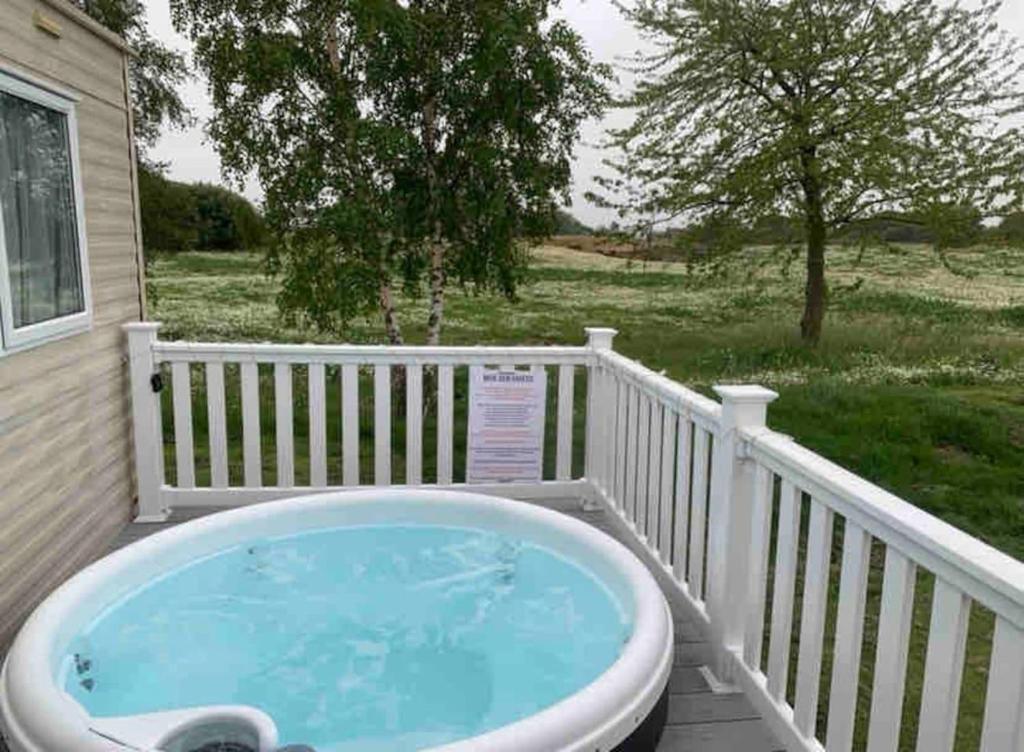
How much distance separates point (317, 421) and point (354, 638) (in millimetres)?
1360

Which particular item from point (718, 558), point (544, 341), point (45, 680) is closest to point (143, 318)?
point (45, 680)

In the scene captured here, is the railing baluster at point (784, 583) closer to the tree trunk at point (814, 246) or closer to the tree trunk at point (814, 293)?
the tree trunk at point (814, 246)

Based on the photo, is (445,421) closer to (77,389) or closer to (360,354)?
(360,354)

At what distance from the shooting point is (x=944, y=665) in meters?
1.42

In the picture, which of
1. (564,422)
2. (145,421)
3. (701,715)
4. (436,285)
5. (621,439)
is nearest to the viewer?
(701,715)

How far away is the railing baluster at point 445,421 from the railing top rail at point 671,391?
0.83m

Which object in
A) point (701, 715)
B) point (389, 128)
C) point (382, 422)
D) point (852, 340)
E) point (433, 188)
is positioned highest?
point (389, 128)

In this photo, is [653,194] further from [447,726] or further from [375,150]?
[447,726]

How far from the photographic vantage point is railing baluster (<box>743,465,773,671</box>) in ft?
7.45

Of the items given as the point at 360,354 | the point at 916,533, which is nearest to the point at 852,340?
the point at 360,354

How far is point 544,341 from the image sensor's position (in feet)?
32.6

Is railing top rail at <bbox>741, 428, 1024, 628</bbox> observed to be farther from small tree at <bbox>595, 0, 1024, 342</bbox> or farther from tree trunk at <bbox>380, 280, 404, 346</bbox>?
small tree at <bbox>595, 0, 1024, 342</bbox>

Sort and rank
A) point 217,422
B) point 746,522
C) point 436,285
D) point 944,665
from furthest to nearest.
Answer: point 436,285, point 217,422, point 746,522, point 944,665

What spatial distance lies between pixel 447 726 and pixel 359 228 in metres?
3.85
